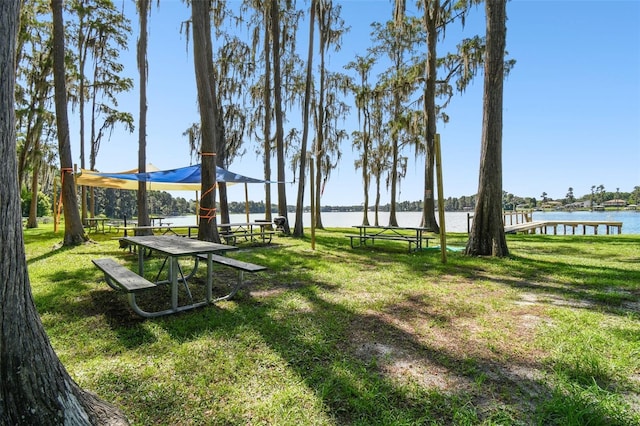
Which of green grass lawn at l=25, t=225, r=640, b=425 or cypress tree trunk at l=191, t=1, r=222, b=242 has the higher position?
cypress tree trunk at l=191, t=1, r=222, b=242

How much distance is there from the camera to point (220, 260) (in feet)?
14.1

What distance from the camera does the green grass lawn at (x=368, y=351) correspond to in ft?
6.30

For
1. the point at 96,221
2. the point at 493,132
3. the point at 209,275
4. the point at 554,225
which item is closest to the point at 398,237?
the point at 493,132

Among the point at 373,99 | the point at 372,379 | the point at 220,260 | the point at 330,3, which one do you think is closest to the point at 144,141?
the point at 220,260

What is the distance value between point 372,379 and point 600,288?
4.11m

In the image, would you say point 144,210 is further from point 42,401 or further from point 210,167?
point 42,401

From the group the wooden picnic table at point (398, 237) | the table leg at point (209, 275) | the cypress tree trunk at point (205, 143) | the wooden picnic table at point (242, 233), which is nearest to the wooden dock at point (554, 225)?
the wooden picnic table at point (398, 237)

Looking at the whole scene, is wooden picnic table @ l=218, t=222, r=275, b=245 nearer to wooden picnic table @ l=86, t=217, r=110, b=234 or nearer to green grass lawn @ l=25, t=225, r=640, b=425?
green grass lawn @ l=25, t=225, r=640, b=425

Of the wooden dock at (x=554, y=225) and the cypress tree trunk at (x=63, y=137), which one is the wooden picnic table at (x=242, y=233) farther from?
the wooden dock at (x=554, y=225)

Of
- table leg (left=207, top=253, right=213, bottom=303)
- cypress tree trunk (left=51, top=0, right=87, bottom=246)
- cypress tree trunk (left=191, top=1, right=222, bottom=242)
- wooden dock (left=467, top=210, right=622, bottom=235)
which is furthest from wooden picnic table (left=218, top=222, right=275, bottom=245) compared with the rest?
wooden dock (left=467, top=210, right=622, bottom=235)

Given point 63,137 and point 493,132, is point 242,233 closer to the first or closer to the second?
point 63,137

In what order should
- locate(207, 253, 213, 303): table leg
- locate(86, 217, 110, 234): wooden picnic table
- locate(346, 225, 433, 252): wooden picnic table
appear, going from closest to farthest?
locate(207, 253, 213, 303): table leg < locate(346, 225, 433, 252): wooden picnic table < locate(86, 217, 110, 234): wooden picnic table

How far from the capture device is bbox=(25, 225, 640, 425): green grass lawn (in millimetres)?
1921

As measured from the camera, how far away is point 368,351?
2.68 metres
